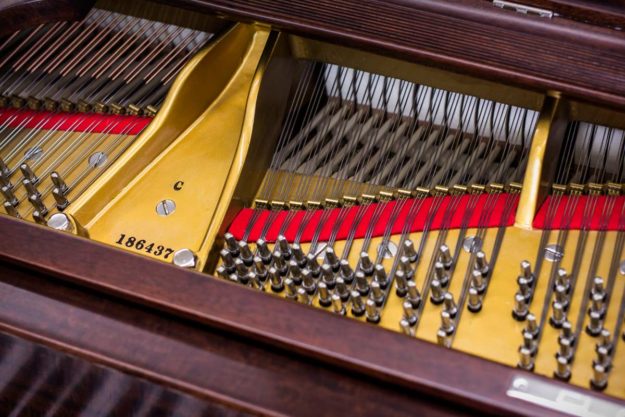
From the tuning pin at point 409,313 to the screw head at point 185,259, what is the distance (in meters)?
0.45

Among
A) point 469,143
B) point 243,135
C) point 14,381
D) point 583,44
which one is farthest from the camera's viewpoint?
point 469,143

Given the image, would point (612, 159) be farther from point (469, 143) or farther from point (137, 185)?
point (137, 185)

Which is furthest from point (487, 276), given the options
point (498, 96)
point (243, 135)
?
point (243, 135)

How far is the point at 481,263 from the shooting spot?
6.36ft

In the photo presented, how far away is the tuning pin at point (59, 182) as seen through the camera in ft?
7.51

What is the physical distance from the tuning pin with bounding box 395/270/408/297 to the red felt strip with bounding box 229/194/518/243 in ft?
0.54

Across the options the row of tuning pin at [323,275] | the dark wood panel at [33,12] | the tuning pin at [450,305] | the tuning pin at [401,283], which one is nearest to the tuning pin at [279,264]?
the row of tuning pin at [323,275]

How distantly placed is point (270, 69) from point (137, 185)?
15.9 inches

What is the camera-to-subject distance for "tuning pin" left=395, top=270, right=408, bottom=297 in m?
1.96

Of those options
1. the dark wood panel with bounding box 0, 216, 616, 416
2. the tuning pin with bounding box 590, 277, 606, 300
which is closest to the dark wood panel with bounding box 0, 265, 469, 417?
the dark wood panel with bounding box 0, 216, 616, 416

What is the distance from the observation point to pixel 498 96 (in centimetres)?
217

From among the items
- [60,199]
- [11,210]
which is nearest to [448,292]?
[60,199]

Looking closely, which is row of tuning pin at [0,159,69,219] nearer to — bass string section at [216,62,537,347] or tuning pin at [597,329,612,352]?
bass string section at [216,62,537,347]

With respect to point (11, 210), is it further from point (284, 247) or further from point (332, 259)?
point (332, 259)
